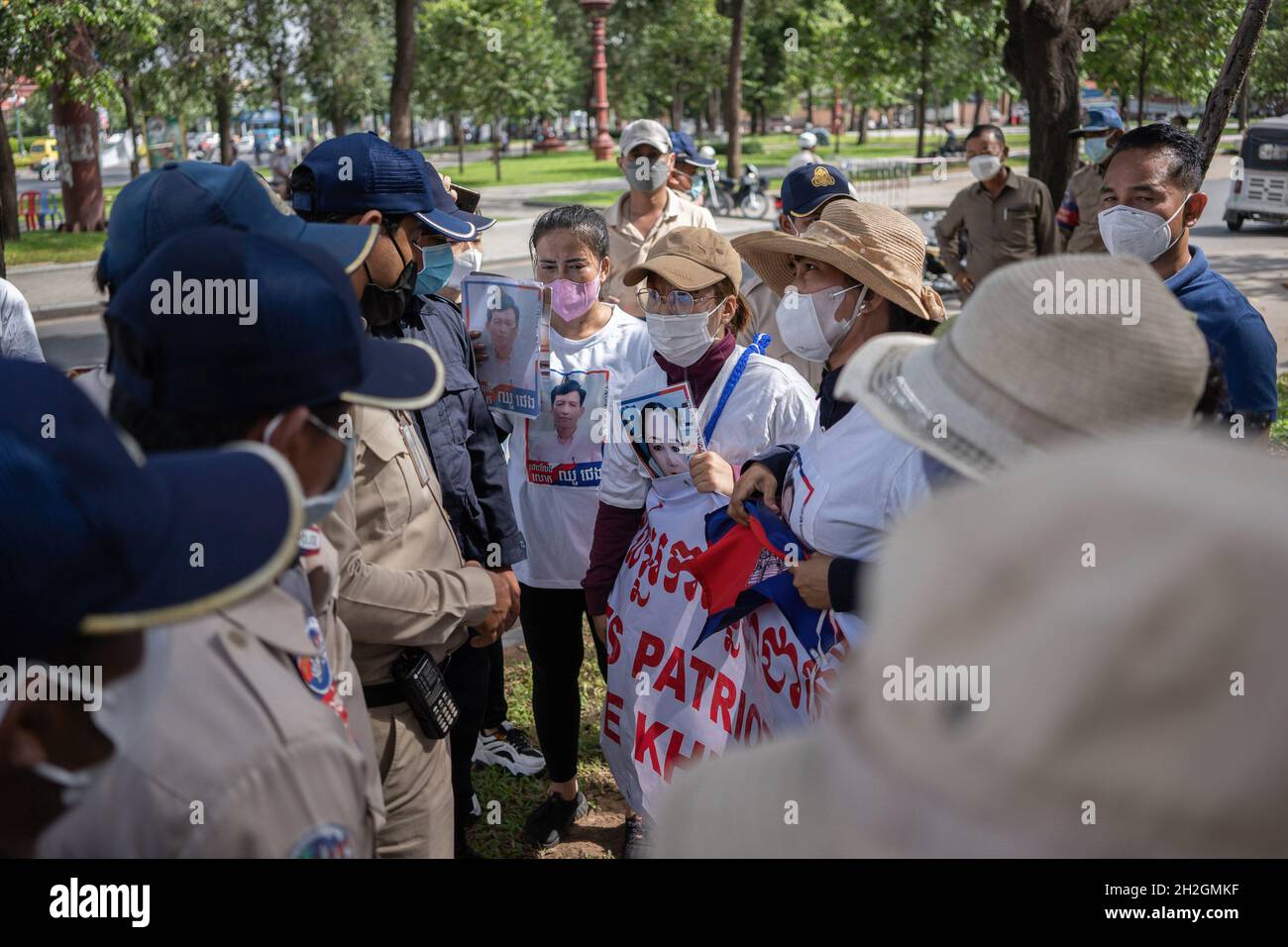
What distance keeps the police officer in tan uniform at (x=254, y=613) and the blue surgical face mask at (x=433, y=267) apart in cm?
130

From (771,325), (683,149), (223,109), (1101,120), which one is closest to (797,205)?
(771,325)

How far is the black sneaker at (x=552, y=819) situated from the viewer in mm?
3889

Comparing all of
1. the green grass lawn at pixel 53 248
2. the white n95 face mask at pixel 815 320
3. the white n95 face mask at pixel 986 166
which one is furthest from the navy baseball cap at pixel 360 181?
the green grass lawn at pixel 53 248

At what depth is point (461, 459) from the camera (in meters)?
3.22

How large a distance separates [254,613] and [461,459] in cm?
170

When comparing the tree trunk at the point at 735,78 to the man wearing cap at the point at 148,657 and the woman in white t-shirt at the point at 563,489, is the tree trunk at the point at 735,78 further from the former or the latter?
the man wearing cap at the point at 148,657

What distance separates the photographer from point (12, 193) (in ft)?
61.8

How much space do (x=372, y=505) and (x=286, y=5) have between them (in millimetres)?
35735

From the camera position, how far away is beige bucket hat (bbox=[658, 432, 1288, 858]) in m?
0.78

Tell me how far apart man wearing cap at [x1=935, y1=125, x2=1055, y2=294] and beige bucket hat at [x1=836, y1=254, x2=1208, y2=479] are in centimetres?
698

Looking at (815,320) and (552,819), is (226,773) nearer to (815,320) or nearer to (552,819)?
(815,320)

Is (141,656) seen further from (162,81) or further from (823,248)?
(162,81)

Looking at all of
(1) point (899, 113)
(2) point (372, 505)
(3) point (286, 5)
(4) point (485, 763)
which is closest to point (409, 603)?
(2) point (372, 505)

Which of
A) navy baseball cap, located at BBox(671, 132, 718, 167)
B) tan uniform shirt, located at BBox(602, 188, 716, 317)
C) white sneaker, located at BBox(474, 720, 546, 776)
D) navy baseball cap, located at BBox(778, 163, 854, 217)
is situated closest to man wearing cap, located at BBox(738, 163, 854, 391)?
navy baseball cap, located at BBox(778, 163, 854, 217)
